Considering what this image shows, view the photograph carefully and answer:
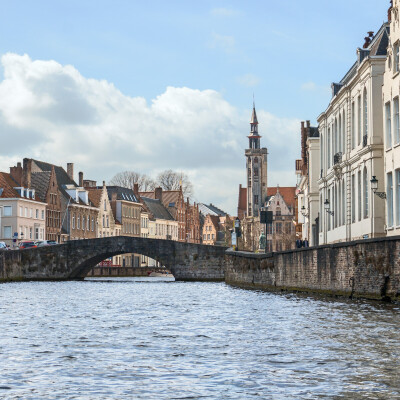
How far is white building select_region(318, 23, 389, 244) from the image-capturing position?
3722 centimetres

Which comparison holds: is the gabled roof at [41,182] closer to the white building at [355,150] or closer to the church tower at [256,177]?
the white building at [355,150]

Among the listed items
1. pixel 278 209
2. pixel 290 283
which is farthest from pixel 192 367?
pixel 278 209

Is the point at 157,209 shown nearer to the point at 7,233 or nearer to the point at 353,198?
the point at 7,233

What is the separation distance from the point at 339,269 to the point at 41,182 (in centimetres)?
7292

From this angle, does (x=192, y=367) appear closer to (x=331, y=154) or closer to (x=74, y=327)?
(x=74, y=327)

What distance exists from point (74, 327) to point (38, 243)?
5704cm

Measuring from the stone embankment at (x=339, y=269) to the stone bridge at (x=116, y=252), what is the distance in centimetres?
2645

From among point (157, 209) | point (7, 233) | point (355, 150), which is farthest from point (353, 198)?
point (157, 209)

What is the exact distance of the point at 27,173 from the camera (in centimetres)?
9469

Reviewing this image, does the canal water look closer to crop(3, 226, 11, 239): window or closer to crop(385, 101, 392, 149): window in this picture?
crop(385, 101, 392, 149): window

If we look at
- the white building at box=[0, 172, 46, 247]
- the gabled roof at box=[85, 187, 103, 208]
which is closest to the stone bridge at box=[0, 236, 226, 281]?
the white building at box=[0, 172, 46, 247]

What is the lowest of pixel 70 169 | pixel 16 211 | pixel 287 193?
pixel 16 211

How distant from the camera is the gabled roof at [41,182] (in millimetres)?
98625

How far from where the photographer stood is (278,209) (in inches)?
6383
